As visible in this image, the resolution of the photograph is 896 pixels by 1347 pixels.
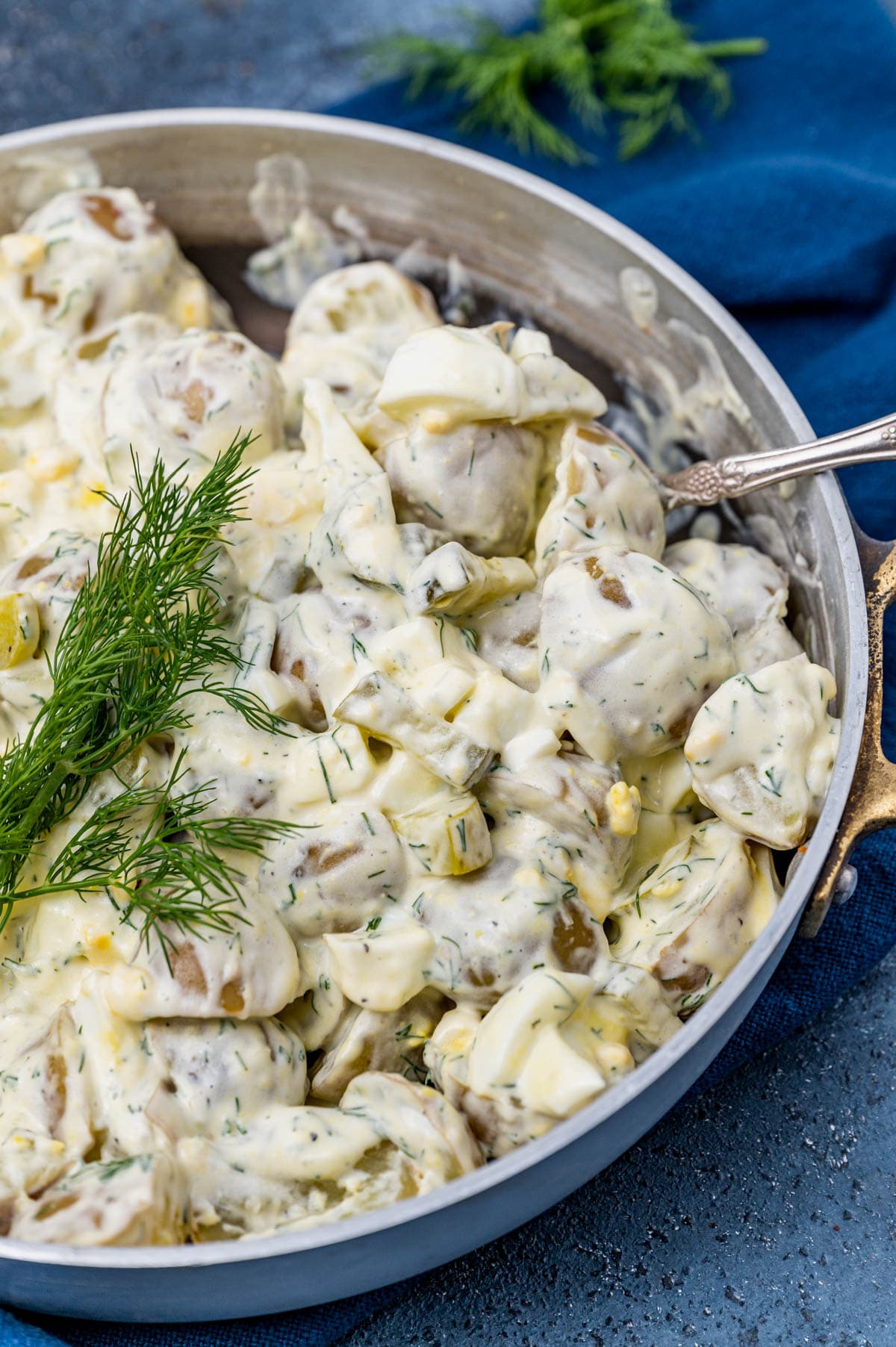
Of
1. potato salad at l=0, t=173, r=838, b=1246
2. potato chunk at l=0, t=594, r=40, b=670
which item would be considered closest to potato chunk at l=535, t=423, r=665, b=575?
potato salad at l=0, t=173, r=838, b=1246

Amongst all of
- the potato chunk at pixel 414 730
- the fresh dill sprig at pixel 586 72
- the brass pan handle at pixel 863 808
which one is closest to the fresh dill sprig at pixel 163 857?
the potato chunk at pixel 414 730

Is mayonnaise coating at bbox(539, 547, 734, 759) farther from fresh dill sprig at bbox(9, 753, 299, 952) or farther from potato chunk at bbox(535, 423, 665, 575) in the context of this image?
fresh dill sprig at bbox(9, 753, 299, 952)

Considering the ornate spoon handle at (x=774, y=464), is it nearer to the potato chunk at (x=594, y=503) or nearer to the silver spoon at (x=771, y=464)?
the silver spoon at (x=771, y=464)

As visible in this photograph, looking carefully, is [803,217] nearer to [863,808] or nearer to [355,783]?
[863,808]

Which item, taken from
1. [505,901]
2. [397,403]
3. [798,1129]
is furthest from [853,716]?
[397,403]

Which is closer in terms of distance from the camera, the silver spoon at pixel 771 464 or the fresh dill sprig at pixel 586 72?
the silver spoon at pixel 771 464

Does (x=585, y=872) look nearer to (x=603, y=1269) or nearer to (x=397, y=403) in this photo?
(x=603, y=1269)
